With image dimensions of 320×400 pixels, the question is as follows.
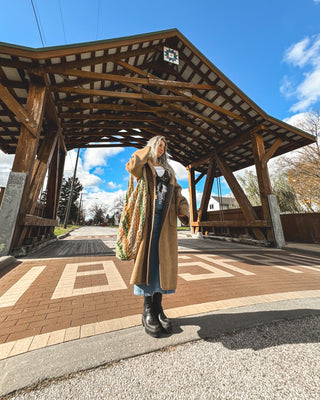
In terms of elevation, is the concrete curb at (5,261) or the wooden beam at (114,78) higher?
the wooden beam at (114,78)

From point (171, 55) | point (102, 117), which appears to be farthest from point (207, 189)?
point (102, 117)

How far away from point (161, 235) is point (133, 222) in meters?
0.27

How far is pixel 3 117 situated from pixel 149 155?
9.12 metres

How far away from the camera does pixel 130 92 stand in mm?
8336

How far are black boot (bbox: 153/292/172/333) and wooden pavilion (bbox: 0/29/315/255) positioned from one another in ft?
13.6

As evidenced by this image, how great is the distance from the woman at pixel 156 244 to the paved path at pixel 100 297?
0.70 feet

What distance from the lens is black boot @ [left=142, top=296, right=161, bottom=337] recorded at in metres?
1.39

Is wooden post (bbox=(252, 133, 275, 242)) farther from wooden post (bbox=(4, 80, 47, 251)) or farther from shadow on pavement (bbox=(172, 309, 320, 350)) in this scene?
wooden post (bbox=(4, 80, 47, 251))

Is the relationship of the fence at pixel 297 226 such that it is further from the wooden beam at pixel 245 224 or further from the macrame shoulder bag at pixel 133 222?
the macrame shoulder bag at pixel 133 222

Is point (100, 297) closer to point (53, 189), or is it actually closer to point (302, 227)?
point (53, 189)

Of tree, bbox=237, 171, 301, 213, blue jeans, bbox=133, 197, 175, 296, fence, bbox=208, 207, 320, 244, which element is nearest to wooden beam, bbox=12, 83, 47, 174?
blue jeans, bbox=133, 197, 175, 296

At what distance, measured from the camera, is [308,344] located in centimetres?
132

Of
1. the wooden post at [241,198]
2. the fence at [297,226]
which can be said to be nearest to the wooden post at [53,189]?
the wooden post at [241,198]

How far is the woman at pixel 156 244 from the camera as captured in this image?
4.82ft
